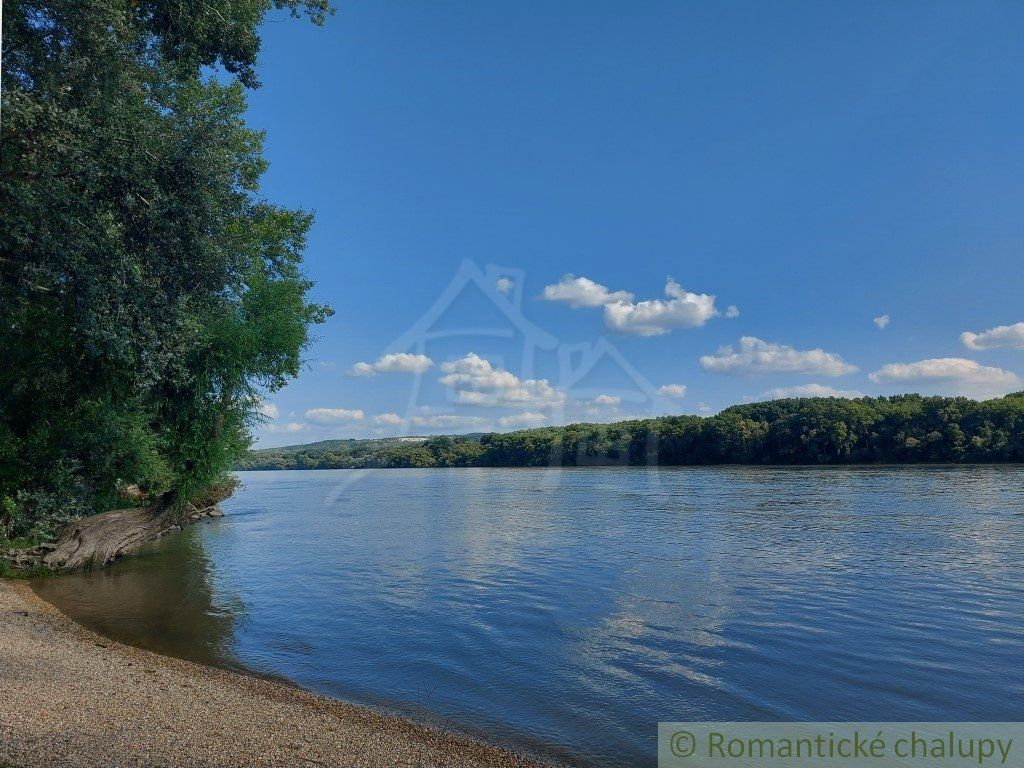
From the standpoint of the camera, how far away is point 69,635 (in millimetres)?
12266

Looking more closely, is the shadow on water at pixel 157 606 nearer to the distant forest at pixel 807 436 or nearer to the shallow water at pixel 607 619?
the shallow water at pixel 607 619

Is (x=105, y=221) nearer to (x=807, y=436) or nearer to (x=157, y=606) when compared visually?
(x=157, y=606)

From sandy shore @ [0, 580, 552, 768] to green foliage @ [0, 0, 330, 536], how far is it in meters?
6.23

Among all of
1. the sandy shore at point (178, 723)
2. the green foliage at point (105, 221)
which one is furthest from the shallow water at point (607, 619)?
the green foliage at point (105, 221)

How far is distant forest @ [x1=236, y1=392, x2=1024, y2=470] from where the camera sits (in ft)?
285

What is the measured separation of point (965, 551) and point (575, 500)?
30573 mm

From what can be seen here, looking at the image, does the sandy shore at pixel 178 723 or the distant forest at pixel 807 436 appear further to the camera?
the distant forest at pixel 807 436

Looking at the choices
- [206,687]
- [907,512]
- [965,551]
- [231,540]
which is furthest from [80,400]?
[907,512]

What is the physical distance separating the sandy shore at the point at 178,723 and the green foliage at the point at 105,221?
6232 mm

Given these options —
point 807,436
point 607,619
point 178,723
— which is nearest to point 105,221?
point 178,723

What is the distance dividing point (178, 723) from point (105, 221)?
29.8 ft

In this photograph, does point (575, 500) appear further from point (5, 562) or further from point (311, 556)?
point (5, 562)

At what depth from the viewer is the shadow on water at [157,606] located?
12.8 meters

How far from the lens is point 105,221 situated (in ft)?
39.6
